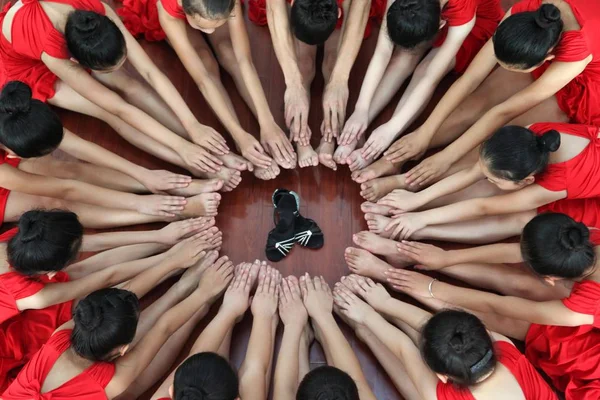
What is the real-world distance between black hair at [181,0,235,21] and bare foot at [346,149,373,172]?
579 mm

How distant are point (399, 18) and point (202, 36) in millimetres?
745

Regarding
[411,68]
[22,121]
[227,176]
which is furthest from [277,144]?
[22,121]

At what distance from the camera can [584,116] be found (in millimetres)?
1592

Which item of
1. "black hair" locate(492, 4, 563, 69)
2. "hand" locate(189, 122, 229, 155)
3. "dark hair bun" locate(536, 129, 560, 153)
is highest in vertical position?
"black hair" locate(492, 4, 563, 69)

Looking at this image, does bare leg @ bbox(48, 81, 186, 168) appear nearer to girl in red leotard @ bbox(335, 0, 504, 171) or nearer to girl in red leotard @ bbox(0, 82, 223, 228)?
girl in red leotard @ bbox(0, 82, 223, 228)

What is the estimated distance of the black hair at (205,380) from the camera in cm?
110

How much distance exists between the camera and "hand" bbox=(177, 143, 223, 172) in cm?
168

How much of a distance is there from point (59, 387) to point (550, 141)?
1.28 meters

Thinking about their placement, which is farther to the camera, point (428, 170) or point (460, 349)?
point (428, 170)

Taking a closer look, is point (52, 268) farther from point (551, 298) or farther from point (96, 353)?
point (551, 298)

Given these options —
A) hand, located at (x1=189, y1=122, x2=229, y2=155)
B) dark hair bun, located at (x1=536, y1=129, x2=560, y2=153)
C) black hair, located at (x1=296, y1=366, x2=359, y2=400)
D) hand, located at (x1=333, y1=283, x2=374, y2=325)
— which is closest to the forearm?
hand, located at (x1=333, y1=283, x2=374, y2=325)

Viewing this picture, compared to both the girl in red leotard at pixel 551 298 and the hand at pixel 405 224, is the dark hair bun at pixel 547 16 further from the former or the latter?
the hand at pixel 405 224

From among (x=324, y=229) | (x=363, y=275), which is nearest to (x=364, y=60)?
(x=324, y=229)

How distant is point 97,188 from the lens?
1636mm
